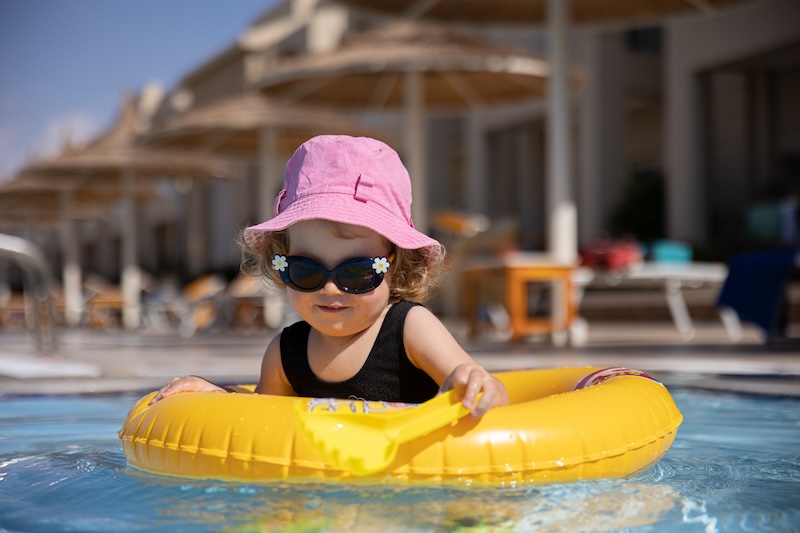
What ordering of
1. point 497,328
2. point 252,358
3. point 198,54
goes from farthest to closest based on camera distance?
1. point 198,54
2. point 497,328
3. point 252,358

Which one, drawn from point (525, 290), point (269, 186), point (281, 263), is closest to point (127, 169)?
point (269, 186)

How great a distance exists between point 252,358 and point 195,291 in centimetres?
911

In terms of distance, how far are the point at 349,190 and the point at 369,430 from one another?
0.63 metres

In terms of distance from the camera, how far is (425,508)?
170 cm

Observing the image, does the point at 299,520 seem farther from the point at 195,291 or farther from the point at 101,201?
the point at 101,201

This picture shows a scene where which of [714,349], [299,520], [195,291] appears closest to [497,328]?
[714,349]

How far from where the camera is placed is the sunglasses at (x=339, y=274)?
209 cm

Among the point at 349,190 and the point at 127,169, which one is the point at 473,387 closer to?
the point at 349,190

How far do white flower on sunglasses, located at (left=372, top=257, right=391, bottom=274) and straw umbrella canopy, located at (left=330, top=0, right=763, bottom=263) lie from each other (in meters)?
5.28

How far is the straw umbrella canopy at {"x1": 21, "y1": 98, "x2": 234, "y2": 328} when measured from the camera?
1448cm

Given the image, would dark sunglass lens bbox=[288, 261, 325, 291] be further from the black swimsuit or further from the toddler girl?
the black swimsuit

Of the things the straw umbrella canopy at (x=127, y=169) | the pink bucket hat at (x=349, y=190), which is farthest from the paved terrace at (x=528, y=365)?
the straw umbrella canopy at (x=127, y=169)

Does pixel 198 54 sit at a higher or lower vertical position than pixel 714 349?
higher

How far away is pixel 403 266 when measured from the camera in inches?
93.4
